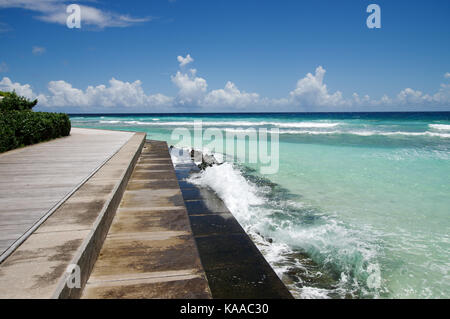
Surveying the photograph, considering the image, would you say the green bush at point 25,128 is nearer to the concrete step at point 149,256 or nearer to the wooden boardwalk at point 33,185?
the wooden boardwalk at point 33,185

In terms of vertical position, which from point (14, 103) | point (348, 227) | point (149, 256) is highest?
point (14, 103)

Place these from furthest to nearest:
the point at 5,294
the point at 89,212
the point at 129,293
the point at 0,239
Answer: the point at 89,212, the point at 0,239, the point at 129,293, the point at 5,294

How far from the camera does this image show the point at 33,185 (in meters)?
4.50

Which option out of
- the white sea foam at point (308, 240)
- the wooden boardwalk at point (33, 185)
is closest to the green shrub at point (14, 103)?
the wooden boardwalk at point (33, 185)

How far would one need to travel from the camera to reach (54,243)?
8.01ft

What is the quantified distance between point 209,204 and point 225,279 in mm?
2148

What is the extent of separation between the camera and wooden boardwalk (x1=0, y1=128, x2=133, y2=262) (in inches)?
113

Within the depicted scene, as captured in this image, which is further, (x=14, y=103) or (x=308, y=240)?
(x=14, y=103)

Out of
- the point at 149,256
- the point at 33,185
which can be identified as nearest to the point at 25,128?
the point at 33,185

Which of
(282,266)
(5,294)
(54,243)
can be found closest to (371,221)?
(282,266)

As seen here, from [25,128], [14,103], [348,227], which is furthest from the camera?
[14,103]

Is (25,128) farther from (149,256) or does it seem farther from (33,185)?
(149,256)

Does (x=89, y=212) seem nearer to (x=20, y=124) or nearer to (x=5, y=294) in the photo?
(x=5, y=294)

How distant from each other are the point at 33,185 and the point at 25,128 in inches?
261
